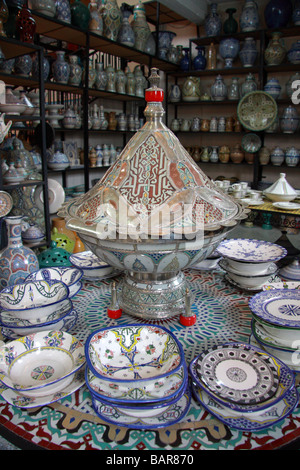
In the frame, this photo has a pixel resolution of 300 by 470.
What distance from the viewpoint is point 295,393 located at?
0.75 m

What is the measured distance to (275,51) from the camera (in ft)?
13.1

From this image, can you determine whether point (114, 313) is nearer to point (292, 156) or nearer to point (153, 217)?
point (153, 217)

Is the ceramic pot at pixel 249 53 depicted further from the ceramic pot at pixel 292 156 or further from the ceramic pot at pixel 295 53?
the ceramic pot at pixel 292 156

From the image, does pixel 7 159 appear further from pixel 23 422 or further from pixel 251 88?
pixel 251 88

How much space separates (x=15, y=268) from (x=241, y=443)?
1033mm

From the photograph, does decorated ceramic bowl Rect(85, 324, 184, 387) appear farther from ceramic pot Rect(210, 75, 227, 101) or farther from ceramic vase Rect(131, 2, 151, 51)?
ceramic pot Rect(210, 75, 227, 101)

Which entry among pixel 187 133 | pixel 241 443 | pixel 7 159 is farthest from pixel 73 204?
pixel 187 133

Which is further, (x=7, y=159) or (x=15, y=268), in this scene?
→ (x=7, y=159)

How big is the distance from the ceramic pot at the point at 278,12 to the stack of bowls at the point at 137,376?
425 centimetres

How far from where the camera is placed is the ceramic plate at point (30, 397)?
74 cm

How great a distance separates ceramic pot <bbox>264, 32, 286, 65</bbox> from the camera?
3.99 meters

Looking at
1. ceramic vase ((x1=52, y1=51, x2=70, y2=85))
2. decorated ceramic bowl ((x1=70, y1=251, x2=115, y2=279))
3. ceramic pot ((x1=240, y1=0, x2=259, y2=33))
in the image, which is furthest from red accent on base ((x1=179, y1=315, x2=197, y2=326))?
ceramic pot ((x1=240, y1=0, x2=259, y2=33))

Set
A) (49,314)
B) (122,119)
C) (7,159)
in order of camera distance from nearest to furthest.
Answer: (49,314), (7,159), (122,119)

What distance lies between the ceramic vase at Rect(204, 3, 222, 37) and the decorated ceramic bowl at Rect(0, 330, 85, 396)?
459 cm
